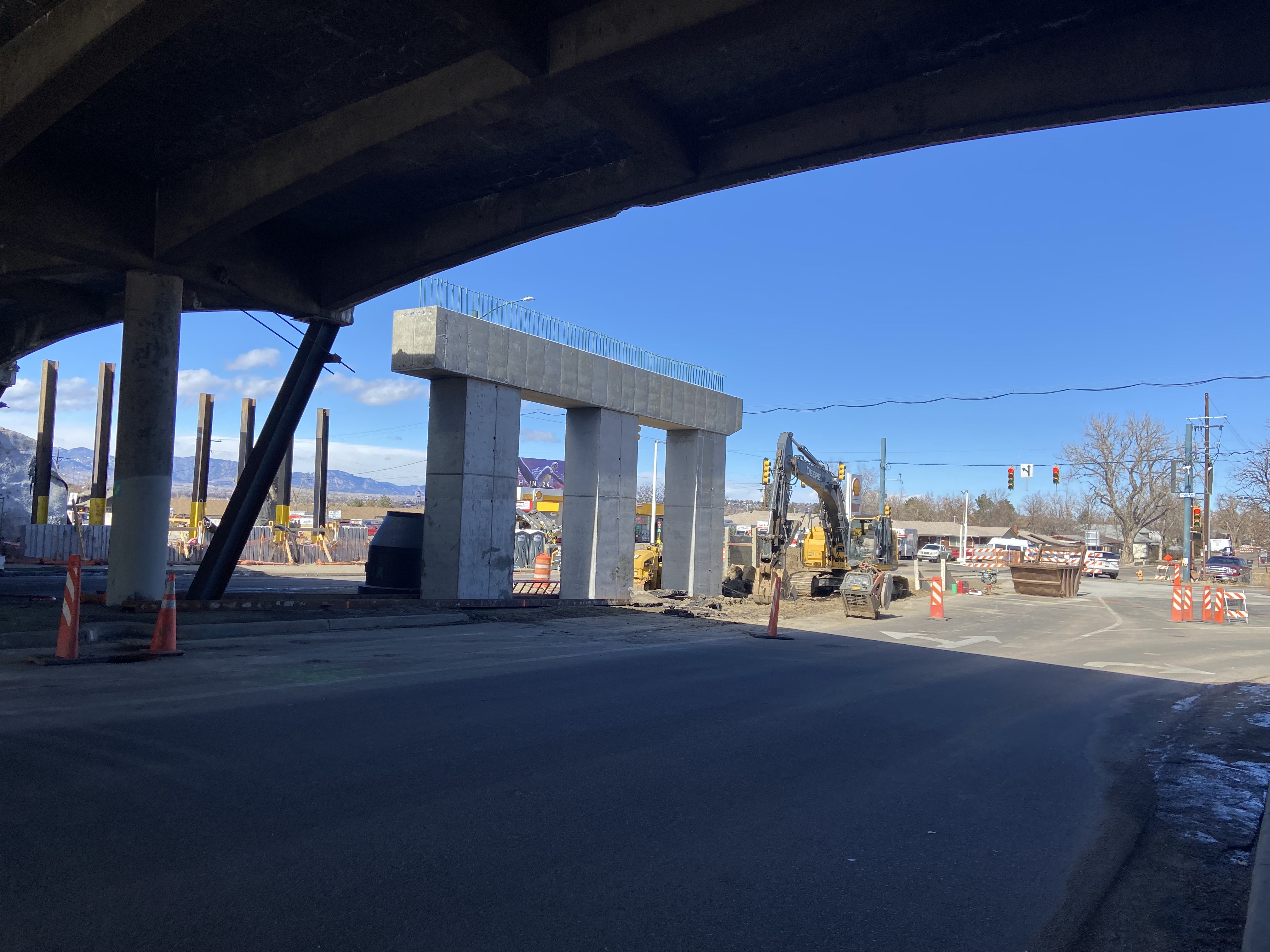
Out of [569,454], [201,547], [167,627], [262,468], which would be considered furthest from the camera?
[201,547]

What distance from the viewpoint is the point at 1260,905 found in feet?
14.1

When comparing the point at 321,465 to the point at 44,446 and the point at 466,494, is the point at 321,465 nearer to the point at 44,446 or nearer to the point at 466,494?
the point at 44,446

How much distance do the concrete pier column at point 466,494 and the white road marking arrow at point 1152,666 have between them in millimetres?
11378

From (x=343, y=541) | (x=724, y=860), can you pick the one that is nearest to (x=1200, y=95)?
(x=724, y=860)

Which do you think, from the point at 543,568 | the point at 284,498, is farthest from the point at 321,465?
the point at 543,568

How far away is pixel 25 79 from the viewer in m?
9.48

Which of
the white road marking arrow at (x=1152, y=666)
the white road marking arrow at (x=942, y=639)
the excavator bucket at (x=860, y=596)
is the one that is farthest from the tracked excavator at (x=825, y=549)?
the white road marking arrow at (x=1152, y=666)

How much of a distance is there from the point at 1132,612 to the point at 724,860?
92.0ft

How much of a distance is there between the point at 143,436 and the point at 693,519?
613 inches

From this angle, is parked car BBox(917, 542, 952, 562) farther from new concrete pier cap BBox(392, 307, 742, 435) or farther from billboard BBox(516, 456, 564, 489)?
new concrete pier cap BBox(392, 307, 742, 435)

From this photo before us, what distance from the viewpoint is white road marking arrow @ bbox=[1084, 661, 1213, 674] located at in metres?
14.8

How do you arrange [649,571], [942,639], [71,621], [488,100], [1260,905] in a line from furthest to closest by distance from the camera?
[649,571]
[942,639]
[71,621]
[488,100]
[1260,905]

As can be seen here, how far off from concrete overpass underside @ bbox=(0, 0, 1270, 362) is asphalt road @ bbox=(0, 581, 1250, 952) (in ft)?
20.7

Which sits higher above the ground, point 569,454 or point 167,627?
point 569,454
